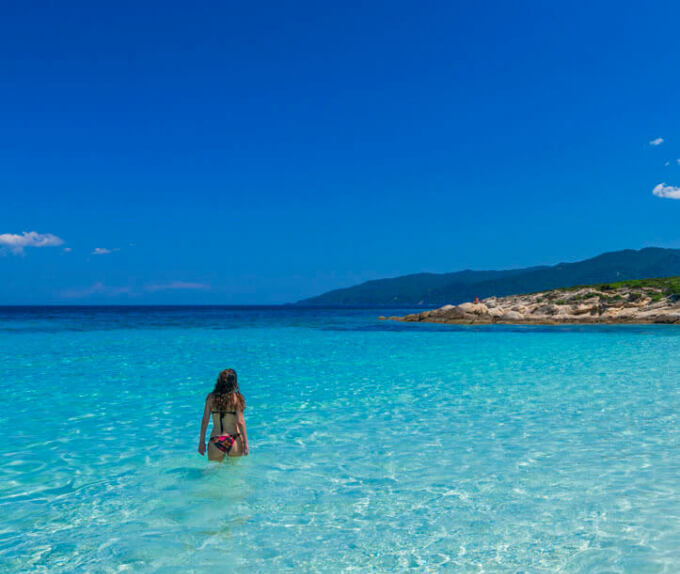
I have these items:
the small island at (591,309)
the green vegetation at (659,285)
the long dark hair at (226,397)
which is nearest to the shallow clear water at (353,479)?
the long dark hair at (226,397)

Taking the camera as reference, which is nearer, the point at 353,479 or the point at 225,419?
the point at 353,479

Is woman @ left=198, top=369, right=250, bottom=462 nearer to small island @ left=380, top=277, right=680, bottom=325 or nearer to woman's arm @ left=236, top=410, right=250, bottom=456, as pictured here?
woman's arm @ left=236, top=410, right=250, bottom=456

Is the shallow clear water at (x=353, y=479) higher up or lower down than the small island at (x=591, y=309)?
lower down

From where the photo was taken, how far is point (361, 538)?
5617 mm

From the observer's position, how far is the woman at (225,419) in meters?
8.16

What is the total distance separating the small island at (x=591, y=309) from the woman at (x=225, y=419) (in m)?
51.2

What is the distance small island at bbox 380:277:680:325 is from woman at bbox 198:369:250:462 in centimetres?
5122

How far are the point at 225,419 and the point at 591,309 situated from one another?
56.3m

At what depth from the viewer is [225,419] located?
836 cm

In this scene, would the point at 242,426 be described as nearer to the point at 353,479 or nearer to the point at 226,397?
the point at 226,397

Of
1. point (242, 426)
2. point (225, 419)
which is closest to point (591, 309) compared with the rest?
point (242, 426)

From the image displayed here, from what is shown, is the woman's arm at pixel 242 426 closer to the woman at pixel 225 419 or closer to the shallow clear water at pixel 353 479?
the woman at pixel 225 419

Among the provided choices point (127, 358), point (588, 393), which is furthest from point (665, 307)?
point (127, 358)

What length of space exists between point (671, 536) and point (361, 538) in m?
3.44
